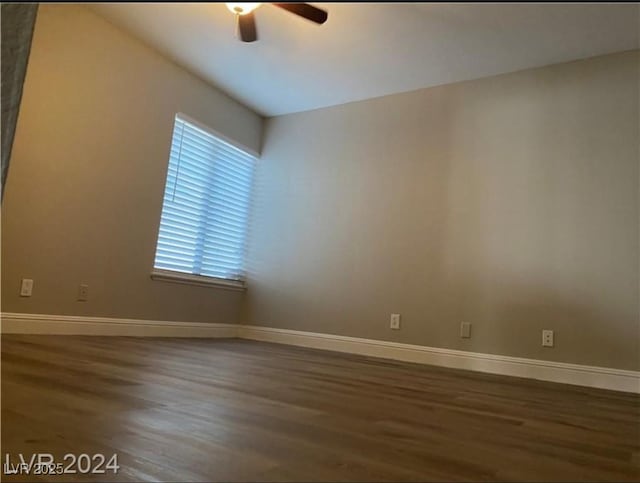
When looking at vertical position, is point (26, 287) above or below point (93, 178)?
below

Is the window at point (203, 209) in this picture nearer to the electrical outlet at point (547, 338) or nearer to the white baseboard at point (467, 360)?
the white baseboard at point (467, 360)

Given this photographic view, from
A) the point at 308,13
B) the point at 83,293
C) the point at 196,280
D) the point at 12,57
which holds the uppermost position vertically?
the point at 308,13

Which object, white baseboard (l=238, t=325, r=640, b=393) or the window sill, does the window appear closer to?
the window sill

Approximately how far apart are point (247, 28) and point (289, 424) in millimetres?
2375

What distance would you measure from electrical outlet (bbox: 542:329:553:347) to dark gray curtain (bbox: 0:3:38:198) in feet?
10.5

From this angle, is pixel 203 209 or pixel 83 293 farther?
pixel 203 209

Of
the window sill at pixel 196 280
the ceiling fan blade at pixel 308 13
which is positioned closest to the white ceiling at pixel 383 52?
the ceiling fan blade at pixel 308 13

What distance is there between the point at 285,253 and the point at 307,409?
2.91 meters

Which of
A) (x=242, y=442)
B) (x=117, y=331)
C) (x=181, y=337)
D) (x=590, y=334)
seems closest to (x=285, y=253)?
(x=181, y=337)

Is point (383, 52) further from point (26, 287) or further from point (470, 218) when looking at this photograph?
point (26, 287)

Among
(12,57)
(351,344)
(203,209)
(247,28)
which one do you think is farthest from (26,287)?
(12,57)

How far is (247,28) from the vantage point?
2.74 m

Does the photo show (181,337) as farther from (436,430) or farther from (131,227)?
(436,430)

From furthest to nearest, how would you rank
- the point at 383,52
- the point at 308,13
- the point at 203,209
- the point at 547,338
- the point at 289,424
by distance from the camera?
the point at 203,209
the point at 383,52
the point at 547,338
the point at 308,13
the point at 289,424
